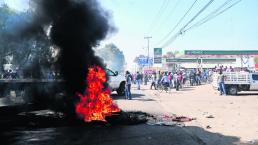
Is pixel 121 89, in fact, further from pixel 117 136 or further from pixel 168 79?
pixel 117 136

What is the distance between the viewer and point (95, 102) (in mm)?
11398

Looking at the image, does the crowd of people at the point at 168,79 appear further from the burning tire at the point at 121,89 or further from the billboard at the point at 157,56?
the billboard at the point at 157,56

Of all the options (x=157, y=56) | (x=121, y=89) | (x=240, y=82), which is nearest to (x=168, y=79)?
(x=121, y=89)

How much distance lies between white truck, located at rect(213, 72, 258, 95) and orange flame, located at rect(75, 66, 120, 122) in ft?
44.4

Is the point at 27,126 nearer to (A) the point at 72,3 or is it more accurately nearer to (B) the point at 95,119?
(B) the point at 95,119

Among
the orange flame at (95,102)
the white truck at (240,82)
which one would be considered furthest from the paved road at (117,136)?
the white truck at (240,82)

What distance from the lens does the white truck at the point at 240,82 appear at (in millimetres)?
23219

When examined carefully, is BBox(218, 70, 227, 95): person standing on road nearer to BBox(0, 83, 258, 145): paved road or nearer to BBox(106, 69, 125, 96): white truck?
BBox(106, 69, 125, 96): white truck

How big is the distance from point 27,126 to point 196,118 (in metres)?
5.73

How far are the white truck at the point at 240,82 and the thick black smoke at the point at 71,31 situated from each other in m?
13.0

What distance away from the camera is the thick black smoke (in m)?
12.8

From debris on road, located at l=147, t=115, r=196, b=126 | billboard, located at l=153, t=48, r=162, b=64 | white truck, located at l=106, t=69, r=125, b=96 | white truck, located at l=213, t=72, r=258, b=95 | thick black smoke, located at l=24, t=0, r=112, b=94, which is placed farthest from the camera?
billboard, located at l=153, t=48, r=162, b=64

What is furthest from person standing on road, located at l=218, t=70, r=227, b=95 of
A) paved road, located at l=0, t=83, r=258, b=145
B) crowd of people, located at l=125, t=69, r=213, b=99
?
paved road, located at l=0, t=83, r=258, b=145

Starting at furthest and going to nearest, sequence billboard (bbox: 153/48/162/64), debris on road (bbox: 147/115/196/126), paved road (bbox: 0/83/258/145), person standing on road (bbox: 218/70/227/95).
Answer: billboard (bbox: 153/48/162/64) < person standing on road (bbox: 218/70/227/95) < debris on road (bbox: 147/115/196/126) < paved road (bbox: 0/83/258/145)
